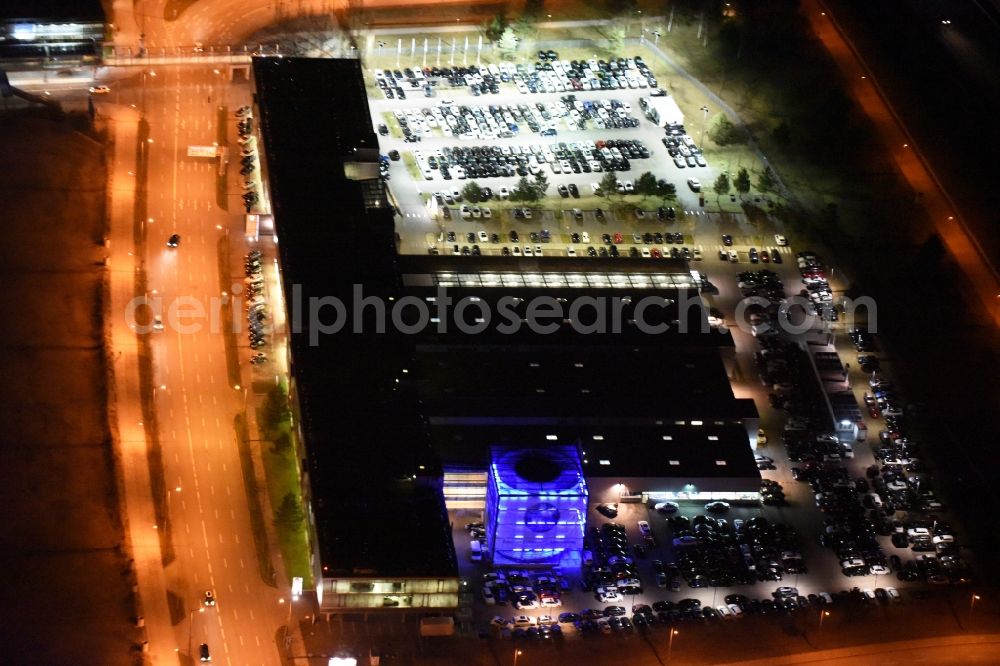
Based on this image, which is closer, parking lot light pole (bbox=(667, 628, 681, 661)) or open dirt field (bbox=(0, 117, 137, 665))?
open dirt field (bbox=(0, 117, 137, 665))

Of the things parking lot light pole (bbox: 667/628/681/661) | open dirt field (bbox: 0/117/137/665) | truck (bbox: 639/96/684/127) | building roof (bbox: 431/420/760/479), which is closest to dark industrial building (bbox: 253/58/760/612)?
building roof (bbox: 431/420/760/479)

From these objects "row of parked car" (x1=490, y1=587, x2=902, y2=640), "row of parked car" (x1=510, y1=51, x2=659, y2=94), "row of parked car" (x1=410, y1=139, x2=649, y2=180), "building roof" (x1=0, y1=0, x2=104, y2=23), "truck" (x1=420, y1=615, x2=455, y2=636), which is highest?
"building roof" (x1=0, y1=0, x2=104, y2=23)

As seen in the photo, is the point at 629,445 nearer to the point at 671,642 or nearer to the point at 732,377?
the point at 732,377

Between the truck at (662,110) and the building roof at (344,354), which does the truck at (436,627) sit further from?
the truck at (662,110)

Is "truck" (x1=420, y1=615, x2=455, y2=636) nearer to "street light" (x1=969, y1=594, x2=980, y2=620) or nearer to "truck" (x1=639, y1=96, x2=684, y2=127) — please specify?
"street light" (x1=969, y1=594, x2=980, y2=620)

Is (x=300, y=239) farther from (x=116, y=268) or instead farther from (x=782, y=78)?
(x=782, y=78)

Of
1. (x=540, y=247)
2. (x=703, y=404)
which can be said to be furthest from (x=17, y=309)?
(x=703, y=404)

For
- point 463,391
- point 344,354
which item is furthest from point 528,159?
point 344,354
